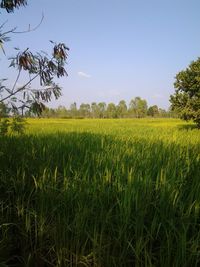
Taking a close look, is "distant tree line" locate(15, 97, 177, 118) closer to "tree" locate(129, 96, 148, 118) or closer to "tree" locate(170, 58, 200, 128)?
"tree" locate(129, 96, 148, 118)

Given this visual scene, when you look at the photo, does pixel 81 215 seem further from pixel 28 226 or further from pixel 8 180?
pixel 8 180

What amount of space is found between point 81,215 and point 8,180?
164cm

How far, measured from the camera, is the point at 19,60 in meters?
2.69

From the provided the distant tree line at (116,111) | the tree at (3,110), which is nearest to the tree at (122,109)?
the distant tree line at (116,111)

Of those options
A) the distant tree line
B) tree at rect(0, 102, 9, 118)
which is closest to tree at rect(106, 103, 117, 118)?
the distant tree line

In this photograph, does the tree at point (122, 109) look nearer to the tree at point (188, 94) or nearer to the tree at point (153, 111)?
the tree at point (153, 111)

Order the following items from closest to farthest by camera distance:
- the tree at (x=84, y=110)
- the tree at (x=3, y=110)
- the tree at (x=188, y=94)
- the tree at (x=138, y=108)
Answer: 1. the tree at (x=3, y=110)
2. the tree at (x=188, y=94)
3. the tree at (x=138, y=108)
4. the tree at (x=84, y=110)

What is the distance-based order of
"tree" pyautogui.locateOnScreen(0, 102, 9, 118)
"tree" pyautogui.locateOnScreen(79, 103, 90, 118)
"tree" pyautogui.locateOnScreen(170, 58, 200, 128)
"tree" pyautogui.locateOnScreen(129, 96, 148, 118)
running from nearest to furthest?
"tree" pyautogui.locateOnScreen(0, 102, 9, 118) < "tree" pyautogui.locateOnScreen(170, 58, 200, 128) < "tree" pyautogui.locateOnScreen(129, 96, 148, 118) < "tree" pyautogui.locateOnScreen(79, 103, 90, 118)

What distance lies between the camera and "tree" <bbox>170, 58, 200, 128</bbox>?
14.5 meters

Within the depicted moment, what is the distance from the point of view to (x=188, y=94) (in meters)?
15.4

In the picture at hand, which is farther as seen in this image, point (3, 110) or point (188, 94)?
point (188, 94)

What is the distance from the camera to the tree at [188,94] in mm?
14475

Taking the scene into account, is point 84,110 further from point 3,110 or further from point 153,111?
point 3,110

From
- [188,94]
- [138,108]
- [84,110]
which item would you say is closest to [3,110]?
[188,94]
